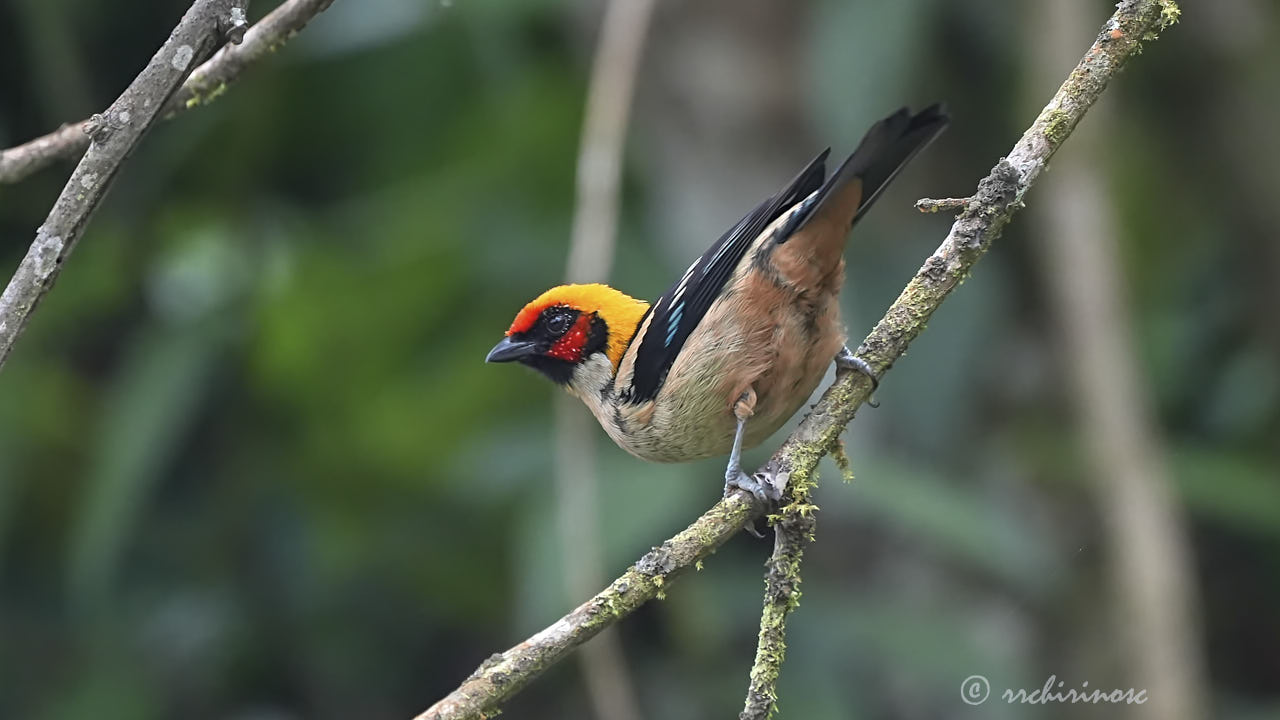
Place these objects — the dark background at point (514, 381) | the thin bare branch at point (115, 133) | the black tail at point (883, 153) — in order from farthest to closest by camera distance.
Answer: the dark background at point (514, 381) → the black tail at point (883, 153) → the thin bare branch at point (115, 133)

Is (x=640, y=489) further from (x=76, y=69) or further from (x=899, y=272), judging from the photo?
(x=76, y=69)

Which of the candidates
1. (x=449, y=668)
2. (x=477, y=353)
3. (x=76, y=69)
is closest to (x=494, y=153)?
(x=477, y=353)

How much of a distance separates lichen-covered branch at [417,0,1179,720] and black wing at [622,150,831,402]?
0.73 metres

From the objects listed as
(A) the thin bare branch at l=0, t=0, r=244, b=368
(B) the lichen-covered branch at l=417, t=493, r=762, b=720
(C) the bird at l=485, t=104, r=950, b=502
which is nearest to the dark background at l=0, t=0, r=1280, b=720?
(C) the bird at l=485, t=104, r=950, b=502

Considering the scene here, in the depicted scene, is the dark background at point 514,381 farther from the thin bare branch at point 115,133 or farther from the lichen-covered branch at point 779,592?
the thin bare branch at point 115,133

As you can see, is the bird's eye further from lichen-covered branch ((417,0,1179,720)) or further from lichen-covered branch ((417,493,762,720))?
lichen-covered branch ((417,493,762,720))

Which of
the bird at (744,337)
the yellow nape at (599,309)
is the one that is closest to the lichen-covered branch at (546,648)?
the bird at (744,337)

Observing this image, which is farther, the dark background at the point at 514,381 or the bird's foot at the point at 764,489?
the dark background at the point at 514,381

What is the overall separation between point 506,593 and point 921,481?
6.54ft

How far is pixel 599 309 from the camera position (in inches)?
166

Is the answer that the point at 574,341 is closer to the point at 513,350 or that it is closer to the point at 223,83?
the point at 513,350

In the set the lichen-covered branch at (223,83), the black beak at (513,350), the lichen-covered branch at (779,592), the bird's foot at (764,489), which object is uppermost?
the lichen-covered branch at (223,83)

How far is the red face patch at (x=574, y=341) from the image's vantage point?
165 inches

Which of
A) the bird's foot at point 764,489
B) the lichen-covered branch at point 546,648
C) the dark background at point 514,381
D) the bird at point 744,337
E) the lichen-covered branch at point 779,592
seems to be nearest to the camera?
the lichen-covered branch at point 546,648
